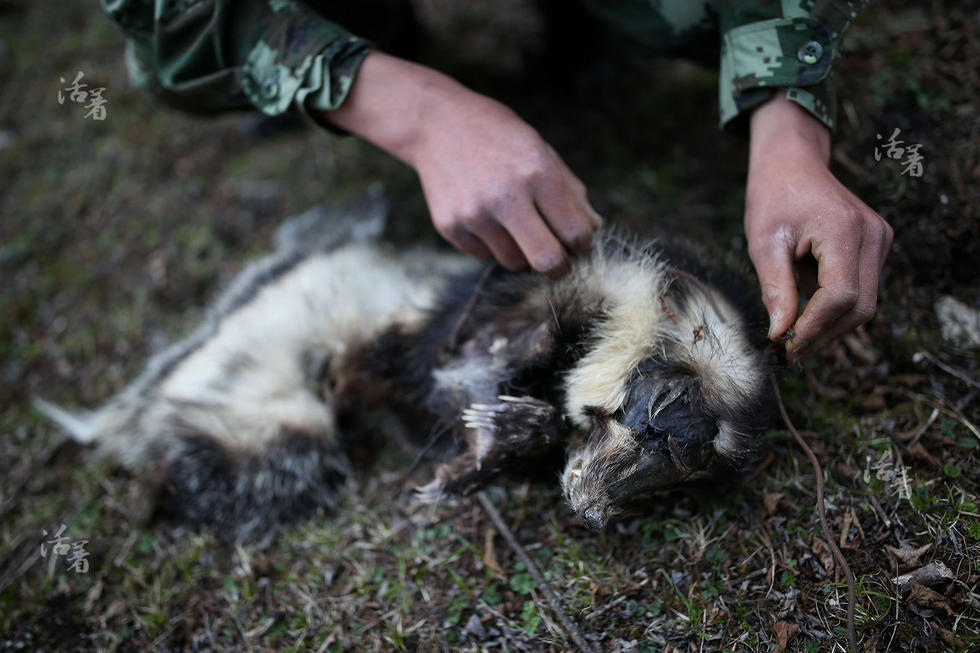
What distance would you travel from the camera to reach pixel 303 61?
219 centimetres

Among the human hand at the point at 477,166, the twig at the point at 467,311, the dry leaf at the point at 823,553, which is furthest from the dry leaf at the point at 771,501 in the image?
the twig at the point at 467,311

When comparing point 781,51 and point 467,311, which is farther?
point 467,311

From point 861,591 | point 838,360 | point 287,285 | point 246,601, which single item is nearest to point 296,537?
point 246,601

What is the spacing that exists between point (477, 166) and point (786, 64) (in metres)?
1.02

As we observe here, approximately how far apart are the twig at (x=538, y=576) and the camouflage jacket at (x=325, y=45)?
5.10 feet

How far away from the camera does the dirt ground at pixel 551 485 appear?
1.86 metres

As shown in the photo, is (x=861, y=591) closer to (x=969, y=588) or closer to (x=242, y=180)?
(x=969, y=588)

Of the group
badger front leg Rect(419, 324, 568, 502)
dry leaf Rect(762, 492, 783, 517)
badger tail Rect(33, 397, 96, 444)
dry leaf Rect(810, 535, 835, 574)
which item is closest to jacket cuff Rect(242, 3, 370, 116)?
badger front leg Rect(419, 324, 568, 502)

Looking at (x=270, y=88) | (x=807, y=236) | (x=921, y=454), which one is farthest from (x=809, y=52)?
(x=270, y=88)

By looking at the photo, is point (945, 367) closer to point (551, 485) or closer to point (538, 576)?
point (551, 485)

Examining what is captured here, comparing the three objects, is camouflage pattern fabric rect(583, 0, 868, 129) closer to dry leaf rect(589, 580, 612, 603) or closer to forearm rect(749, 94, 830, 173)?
forearm rect(749, 94, 830, 173)

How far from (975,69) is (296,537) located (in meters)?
3.35

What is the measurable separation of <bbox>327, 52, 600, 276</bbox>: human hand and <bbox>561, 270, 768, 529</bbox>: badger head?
0.37m

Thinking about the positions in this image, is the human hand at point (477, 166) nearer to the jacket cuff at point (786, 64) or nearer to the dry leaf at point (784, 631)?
the jacket cuff at point (786, 64)
